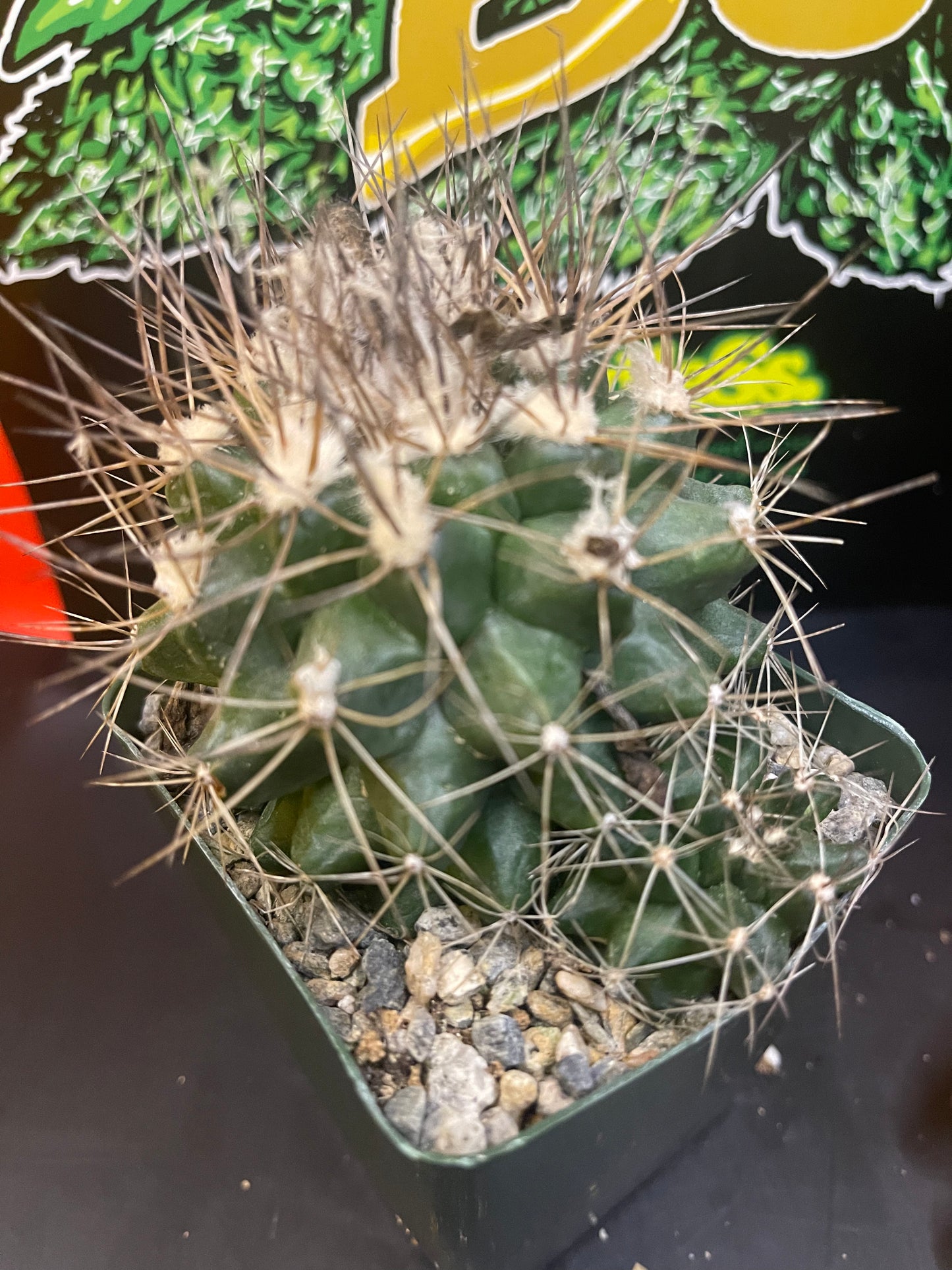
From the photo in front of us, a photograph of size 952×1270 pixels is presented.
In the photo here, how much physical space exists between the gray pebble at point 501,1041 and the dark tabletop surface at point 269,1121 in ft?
0.58

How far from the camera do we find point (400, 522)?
27cm

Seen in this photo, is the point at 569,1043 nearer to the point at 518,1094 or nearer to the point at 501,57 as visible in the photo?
the point at 518,1094

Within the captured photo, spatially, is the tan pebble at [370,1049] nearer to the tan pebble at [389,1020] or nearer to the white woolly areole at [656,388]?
the tan pebble at [389,1020]

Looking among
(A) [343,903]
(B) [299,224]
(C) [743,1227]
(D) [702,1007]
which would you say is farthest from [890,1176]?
(B) [299,224]

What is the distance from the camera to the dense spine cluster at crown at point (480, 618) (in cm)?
30

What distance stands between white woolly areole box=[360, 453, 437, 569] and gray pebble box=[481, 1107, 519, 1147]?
220 millimetres

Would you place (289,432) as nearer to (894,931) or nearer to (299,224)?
(299,224)

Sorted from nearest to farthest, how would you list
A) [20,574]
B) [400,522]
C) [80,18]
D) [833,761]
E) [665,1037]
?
1. [400,522]
2. [665,1037]
3. [833,761]
4. [80,18]
5. [20,574]

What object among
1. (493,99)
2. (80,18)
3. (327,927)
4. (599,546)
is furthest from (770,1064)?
(80,18)

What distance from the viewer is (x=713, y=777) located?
0.36 meters

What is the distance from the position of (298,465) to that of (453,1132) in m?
0.25

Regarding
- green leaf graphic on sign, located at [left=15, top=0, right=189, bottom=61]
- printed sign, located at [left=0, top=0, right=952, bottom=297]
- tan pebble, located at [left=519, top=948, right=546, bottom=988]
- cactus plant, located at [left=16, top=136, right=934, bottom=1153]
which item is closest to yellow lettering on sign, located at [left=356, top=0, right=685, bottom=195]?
printed sign, located at [left=0, top=0, right=952, bottom=297]

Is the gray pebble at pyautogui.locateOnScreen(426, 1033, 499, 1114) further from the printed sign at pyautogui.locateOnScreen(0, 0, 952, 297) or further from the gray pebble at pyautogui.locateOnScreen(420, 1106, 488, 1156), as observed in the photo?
the printed sign at pyautogui.locateOnScreen(0, 0, 952, 297)

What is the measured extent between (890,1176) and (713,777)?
29cm
